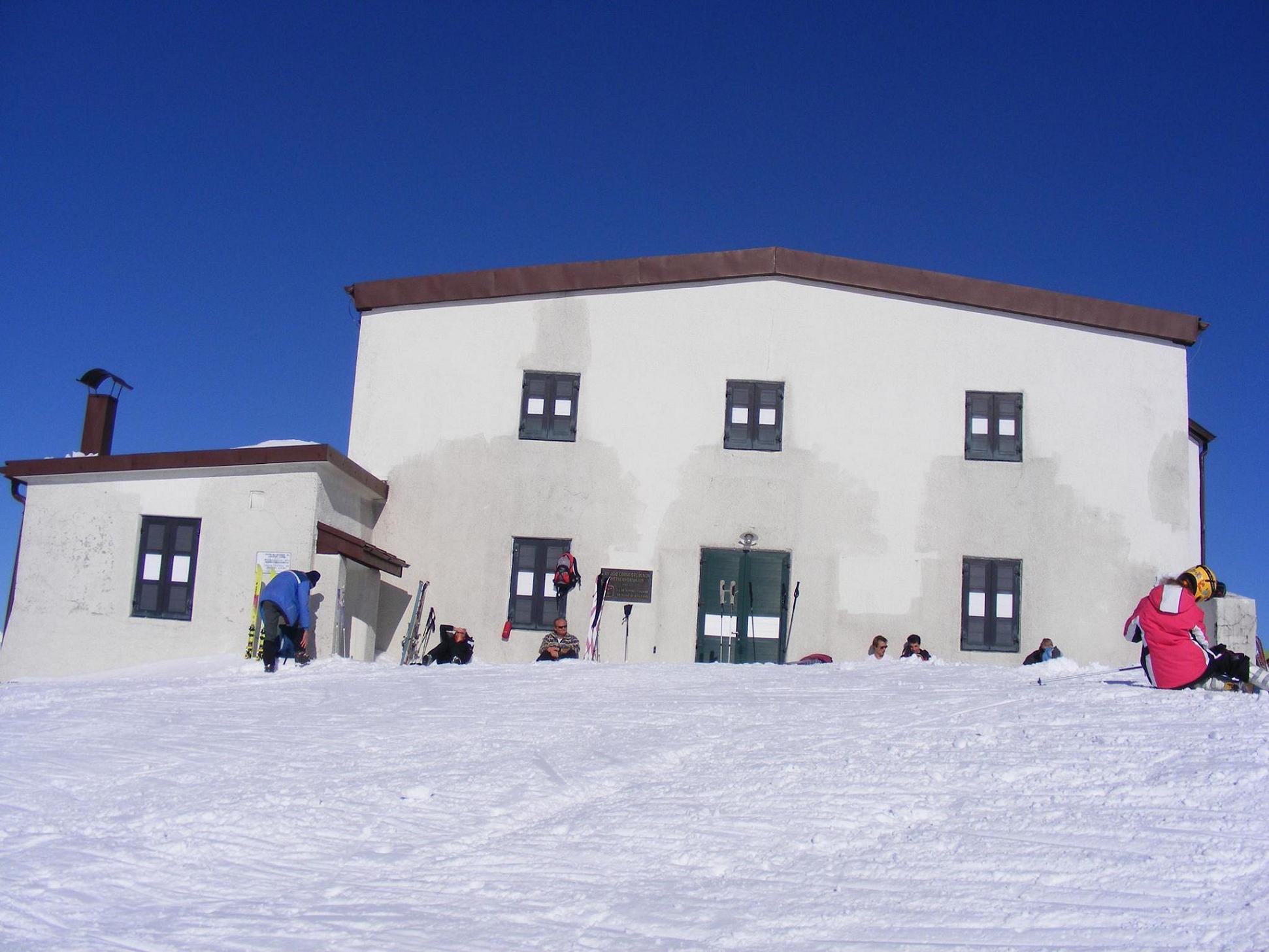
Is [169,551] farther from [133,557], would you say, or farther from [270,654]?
[270,654]

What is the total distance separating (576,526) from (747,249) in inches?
192

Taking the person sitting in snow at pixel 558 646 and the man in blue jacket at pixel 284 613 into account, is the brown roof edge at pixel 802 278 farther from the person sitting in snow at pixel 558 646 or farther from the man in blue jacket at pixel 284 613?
the man in blue jacket at pixel 284 613

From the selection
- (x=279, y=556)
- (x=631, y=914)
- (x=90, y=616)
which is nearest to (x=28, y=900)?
(x=631, y=914)

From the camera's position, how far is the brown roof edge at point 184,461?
16094 mm

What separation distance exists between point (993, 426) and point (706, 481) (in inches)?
169

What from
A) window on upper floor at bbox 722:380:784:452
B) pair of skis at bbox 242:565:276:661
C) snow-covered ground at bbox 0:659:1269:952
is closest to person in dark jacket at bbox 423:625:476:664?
pair of skis at bbox 242:565:276:661

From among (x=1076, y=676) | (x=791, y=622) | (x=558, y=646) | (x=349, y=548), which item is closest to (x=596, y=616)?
(x=558, y=646)

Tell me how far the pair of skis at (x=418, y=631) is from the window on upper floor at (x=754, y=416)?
16.4 ft

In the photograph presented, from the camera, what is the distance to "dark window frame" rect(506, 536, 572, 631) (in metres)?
17.2

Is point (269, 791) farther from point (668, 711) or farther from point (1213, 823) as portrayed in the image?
point (1213, 823)

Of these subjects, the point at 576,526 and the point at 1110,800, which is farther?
the point at 576,526

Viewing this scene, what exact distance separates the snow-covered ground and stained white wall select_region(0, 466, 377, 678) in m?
6.35

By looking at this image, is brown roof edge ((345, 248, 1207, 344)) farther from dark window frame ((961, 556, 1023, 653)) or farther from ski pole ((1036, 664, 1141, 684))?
ski pole ((1036, 664, 1141, 684))

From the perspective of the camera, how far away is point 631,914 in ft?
16.1
